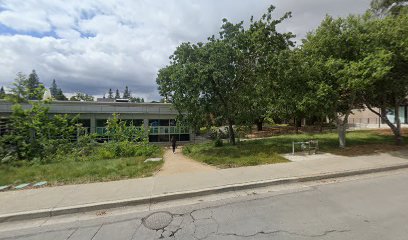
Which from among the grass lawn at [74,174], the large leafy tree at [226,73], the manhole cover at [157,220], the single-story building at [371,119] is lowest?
the manhole cover at [157,220]

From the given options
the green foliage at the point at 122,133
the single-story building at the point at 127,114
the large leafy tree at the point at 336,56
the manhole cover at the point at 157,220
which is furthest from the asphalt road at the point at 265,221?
the single-story building at the point at 127,114

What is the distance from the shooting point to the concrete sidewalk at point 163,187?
224 inches

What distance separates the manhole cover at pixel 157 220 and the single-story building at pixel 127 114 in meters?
15.5

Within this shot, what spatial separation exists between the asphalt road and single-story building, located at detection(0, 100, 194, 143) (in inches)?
610

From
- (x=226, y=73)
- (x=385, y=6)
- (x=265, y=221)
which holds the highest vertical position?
(x=385, y=6)

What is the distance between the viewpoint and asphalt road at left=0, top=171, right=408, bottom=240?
417cm

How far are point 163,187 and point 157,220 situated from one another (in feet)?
6.02

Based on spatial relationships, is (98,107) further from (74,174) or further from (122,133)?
(74,174)

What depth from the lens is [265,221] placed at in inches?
183

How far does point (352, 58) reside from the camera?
→ 12.0 metres

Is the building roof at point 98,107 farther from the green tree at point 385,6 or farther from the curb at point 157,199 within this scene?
the green tree at point 385,6

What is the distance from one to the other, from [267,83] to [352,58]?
15.6ft

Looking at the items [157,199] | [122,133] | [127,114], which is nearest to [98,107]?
[127,114]

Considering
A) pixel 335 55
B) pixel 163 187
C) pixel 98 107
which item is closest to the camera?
pixel 163 187
